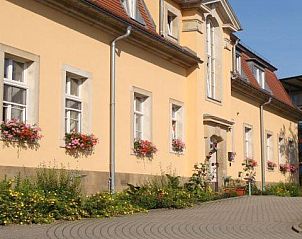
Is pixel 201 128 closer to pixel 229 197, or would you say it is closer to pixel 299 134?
pixel 229 197

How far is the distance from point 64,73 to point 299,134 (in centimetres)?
2571

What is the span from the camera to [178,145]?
68.8 ft

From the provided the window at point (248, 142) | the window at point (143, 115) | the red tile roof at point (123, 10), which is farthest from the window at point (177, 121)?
the window at point (248, 142)

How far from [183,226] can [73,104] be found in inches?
208

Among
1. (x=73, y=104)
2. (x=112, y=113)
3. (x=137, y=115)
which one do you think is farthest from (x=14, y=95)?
(x=137, y=115)

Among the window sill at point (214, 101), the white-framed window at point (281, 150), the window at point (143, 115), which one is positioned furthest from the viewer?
the white-framed window at point (281, 150)

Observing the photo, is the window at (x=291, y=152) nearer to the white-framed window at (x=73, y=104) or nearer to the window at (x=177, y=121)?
the window at (x=177, y=121)

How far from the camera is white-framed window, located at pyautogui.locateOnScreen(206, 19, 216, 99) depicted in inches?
926

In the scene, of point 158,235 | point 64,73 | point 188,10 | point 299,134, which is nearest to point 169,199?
point 64,73

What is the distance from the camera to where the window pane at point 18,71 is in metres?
14.3

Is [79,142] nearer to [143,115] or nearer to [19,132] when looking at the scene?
[19,132]

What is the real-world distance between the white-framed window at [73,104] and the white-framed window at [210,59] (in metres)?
7.88

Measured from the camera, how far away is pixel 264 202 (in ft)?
66.0

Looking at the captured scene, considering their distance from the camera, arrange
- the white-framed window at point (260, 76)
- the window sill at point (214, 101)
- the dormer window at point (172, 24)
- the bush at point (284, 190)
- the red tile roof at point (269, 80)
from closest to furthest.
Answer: the dormer window at point (172, 24) → the window sill at point (214, 101) → the bush at point (284, 190) → the red tile roof at point (269, 80) → the white-framed window at point (260, 76)
